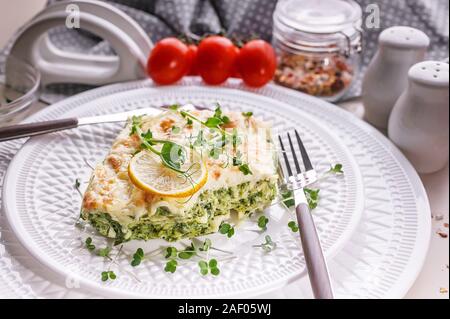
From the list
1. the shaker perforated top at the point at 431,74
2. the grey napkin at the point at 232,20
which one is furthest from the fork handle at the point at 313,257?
the grey napkin at the point at 232,20

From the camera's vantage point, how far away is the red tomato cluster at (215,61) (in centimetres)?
273

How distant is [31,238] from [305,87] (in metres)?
1.41

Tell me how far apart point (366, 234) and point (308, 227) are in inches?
11.7

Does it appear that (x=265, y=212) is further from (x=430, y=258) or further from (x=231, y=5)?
(x=231, y=5)

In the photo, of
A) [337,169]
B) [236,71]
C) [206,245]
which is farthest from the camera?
[236,71]

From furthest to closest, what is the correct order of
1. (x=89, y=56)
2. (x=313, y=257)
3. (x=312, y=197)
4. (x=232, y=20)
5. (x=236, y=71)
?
(x=232, y=20) → (x=89, y=56) → (x=236, y=71) → (x=312, y=197) → (x=313, y=257)

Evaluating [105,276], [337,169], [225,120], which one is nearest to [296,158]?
[337,169]

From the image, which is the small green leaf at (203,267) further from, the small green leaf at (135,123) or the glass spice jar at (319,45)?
the glass spice jar at (319,45)

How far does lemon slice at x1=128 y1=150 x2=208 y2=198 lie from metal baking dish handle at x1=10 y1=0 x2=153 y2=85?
34.3 inches

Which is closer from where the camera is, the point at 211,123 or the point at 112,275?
the point at 112,275

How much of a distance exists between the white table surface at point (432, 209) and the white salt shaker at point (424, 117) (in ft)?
0.31

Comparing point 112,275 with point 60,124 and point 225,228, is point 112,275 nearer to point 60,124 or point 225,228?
point 225,228

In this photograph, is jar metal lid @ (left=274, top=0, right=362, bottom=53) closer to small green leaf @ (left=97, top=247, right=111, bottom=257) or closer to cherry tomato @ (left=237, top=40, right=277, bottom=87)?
cherry tomato @ (left=237, top=40, right=277, bottom=87)

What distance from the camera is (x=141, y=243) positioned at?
1998 millimetres
